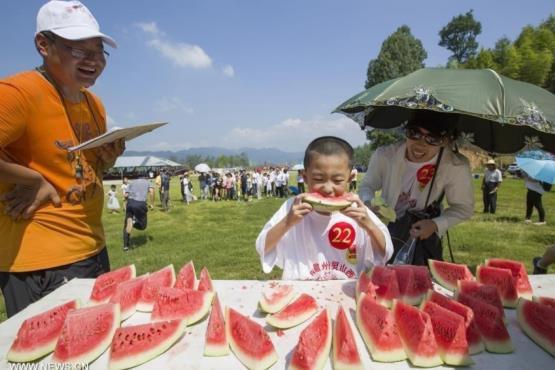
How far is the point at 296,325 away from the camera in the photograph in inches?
68.8

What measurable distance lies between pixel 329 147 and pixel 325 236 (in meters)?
0.73

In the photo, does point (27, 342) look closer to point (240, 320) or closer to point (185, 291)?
point (185, 291)

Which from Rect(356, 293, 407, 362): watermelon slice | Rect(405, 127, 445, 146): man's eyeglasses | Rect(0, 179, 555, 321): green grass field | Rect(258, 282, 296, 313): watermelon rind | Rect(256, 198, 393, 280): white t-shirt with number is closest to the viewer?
Rect(356, 293, 407, 362): watermelon slice

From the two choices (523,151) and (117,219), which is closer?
(523,151)

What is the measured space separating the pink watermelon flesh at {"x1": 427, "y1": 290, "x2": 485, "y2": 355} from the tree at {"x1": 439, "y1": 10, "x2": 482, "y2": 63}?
2729 inches

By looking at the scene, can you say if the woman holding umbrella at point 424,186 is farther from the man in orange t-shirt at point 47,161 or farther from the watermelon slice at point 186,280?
the man in orange t-shirt at point 47,161

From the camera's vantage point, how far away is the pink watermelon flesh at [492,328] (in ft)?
5.10

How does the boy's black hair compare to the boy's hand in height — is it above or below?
above

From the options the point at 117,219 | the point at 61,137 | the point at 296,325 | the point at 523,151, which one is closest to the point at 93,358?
the point at 296,325

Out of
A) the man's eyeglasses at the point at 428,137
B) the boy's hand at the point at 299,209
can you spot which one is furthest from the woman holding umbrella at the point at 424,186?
the boy's hand at the point at 299,209

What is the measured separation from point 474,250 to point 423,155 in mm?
5858

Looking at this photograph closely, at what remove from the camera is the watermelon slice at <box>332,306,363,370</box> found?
1.42m

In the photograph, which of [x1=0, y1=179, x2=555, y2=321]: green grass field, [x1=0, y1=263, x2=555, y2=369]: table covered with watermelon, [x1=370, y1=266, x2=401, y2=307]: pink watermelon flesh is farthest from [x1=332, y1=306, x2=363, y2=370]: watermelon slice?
[x1=0, y1=179, x2=555, y2=321]: green grass field

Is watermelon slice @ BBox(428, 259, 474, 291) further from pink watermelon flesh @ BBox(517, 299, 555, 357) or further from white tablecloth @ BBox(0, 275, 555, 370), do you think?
pink watermelon flesh @ BBox(517, 299, 555, 357)
